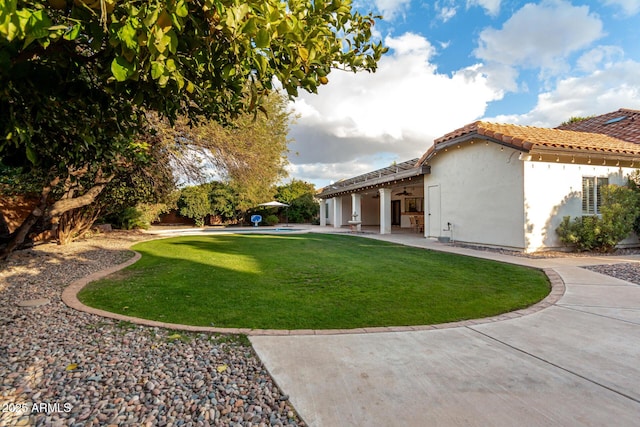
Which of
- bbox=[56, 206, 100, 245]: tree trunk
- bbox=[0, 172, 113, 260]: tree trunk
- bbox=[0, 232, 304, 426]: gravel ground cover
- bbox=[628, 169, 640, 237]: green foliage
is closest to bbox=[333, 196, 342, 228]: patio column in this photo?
bbox=[56, 206, 100, 245]: tree trunk

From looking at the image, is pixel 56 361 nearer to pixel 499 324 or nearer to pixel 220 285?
pixel 220 285

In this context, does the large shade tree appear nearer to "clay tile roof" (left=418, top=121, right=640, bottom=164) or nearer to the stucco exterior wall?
"clay tile roof" (left=418, top=121, right=640, bottom=164)

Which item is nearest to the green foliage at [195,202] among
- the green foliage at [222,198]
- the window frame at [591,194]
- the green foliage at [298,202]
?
→ the green foliage at [222,198]

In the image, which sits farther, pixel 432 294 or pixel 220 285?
pixel 220 285

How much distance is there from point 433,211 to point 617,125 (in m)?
11.8

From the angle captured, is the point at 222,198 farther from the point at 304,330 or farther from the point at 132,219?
the point at 304,330

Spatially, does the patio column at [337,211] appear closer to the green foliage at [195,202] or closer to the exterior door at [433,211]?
the green foliage at [195,202]

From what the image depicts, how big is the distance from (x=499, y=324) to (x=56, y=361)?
5.14 meters

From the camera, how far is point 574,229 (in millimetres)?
10969

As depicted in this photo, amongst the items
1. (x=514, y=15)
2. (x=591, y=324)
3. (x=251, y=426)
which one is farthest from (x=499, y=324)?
(x=514, y=15)

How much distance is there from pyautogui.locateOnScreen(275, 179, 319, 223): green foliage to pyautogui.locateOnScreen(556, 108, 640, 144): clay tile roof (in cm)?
2350

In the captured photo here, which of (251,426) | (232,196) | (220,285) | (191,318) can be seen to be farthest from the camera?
(232,196)

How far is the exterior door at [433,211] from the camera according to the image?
1530cm

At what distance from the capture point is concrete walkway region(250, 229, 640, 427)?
236 centimetres
